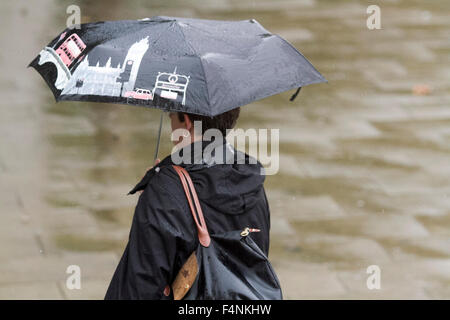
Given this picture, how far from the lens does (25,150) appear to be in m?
7.23

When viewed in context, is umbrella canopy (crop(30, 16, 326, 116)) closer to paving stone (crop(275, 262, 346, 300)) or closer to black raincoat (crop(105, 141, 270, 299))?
black raincoat (crop(105, 141, 270, 299))

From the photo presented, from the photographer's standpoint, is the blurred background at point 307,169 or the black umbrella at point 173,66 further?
the blurred background at point 307,169

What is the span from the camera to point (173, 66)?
10.8ft

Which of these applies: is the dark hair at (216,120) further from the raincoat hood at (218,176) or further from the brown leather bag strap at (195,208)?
the brown leather bag strap at (195,208)

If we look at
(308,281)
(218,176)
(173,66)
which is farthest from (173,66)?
(308,281)

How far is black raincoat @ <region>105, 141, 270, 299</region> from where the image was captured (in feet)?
10.3

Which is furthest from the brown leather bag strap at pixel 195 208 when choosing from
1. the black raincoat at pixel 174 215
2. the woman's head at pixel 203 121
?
the woman's head at pixel 203 121

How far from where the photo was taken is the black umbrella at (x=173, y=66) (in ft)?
10.7

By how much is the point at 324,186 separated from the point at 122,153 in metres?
1.73

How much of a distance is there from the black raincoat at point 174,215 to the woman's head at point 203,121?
58mm

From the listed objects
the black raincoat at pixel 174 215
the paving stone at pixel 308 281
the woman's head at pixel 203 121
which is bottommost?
the paving stone at pixel 308 281

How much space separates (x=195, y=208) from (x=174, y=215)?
0.30ft

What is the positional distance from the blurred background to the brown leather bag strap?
251cm
